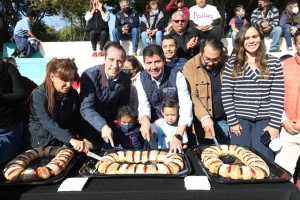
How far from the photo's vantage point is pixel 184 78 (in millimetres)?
2570

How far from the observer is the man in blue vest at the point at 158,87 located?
243 centimetres

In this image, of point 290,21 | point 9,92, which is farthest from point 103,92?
point 290,21

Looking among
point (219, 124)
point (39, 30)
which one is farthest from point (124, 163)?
point (39, 30)

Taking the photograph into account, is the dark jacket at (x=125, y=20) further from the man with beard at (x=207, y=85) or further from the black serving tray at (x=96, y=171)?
the black serving tray at (x=96, y=171)

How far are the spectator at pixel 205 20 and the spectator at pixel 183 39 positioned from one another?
159cm

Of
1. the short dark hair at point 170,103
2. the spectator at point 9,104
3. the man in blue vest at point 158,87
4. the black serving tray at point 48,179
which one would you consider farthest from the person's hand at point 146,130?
the spectator at point 9,104

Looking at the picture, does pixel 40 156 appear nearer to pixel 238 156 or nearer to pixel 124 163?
pixel 124 163

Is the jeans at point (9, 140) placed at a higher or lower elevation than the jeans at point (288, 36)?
lower

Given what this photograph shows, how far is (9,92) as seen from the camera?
2.40 m

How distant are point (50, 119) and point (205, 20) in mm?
4587

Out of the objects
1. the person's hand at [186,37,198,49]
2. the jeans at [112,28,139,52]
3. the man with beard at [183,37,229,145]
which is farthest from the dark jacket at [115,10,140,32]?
the man with beard at [183,37,229,145]

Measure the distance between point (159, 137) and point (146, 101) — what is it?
33 centimetres

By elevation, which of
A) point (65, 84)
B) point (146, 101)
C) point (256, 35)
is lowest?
point (146, 101)

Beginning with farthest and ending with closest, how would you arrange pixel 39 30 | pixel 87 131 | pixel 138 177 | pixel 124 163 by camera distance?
1. pixel 39 30
2. pixel 87 131
3. pixel 124 163
4. pixel 138 177
